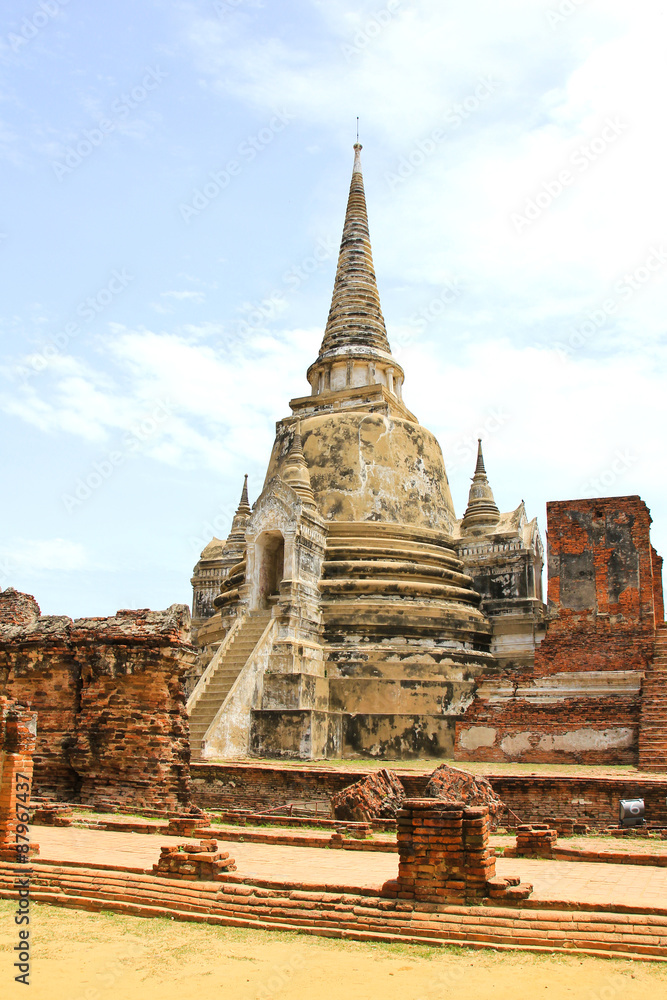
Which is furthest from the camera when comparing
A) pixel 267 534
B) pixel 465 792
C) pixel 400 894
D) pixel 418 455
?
pixel 418 455

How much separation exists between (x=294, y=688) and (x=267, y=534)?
4343 mm

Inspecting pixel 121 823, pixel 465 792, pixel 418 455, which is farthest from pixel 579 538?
pixel 121 823

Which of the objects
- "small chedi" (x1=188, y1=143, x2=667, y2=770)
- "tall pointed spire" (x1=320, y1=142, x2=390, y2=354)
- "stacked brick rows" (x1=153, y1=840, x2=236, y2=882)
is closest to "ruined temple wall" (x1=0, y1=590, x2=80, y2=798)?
"small chedi" (x1=188, y1=143, x2=667, y2=770)

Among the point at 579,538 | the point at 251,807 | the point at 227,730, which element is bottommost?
the point at 251,807

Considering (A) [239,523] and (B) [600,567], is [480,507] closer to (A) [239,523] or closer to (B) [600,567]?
(B) [600,567]

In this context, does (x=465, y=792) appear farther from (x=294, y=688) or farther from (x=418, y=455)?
(x=418, y=455)

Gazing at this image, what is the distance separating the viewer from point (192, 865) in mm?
6996

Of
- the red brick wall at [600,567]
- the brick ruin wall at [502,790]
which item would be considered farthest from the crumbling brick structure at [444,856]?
the red brick wall at [600,567]

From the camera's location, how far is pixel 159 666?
39.2ft

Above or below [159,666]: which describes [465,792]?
below

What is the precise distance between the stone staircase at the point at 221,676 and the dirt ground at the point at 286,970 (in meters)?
11.1

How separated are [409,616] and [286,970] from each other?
15680mm

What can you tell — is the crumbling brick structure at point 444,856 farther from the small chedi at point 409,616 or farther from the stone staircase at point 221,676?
the stone staircase at point 221,676

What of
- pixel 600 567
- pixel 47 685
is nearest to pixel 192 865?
pixel 47 685
